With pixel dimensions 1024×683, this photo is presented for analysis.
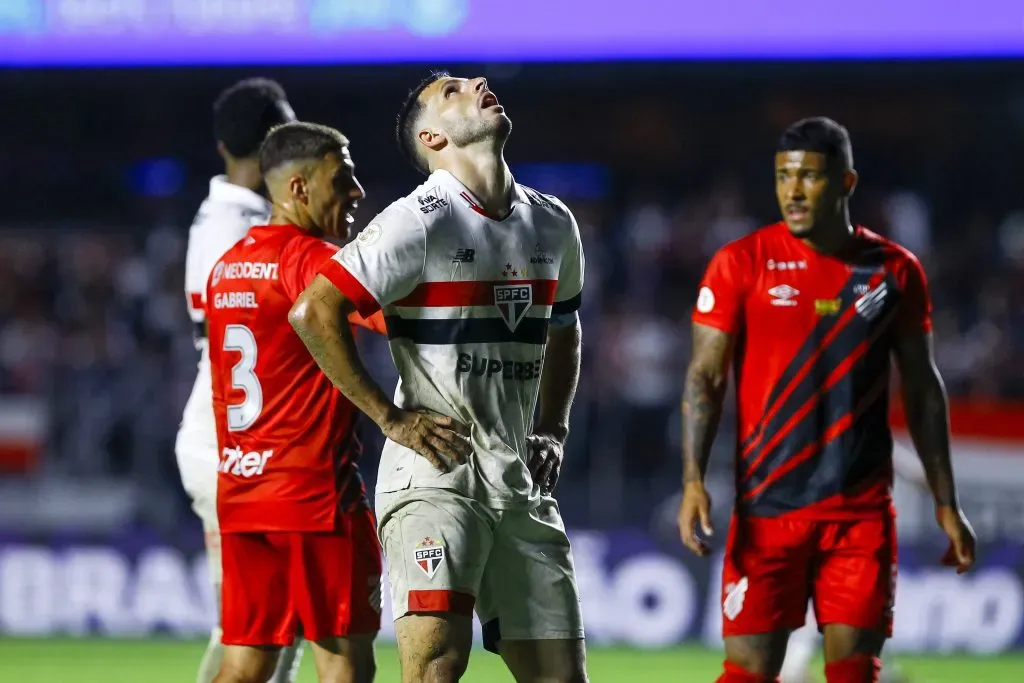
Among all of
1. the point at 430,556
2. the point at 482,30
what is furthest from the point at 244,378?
the point at 482,30

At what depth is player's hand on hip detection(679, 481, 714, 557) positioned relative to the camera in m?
5.41

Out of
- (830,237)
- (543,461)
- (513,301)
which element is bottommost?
(543,461)

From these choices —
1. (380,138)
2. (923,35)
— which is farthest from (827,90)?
(380,138)

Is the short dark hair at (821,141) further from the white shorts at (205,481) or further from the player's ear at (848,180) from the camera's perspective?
the white shorts at (205,481)

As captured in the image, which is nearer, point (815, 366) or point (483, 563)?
point (483, 563)

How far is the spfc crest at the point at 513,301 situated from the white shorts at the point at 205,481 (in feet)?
5.93

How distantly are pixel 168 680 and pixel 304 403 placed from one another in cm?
407

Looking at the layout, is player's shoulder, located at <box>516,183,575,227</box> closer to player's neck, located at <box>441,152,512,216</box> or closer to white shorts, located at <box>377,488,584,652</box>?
player's neck, located at <box>441,152,512,216</box>

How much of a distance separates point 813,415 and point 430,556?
1.77 meters

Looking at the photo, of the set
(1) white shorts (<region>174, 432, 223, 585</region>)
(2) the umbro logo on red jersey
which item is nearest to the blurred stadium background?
(1) white shorts (<region>174, 432, 223, 585</region>)

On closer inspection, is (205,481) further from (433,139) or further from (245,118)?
(433,139)

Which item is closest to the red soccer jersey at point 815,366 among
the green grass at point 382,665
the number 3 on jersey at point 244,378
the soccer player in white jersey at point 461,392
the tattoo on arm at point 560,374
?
the tattoo on arm at point 560,374

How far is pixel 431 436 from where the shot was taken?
4.20 metres

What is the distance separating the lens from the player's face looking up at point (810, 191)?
5531 mm
